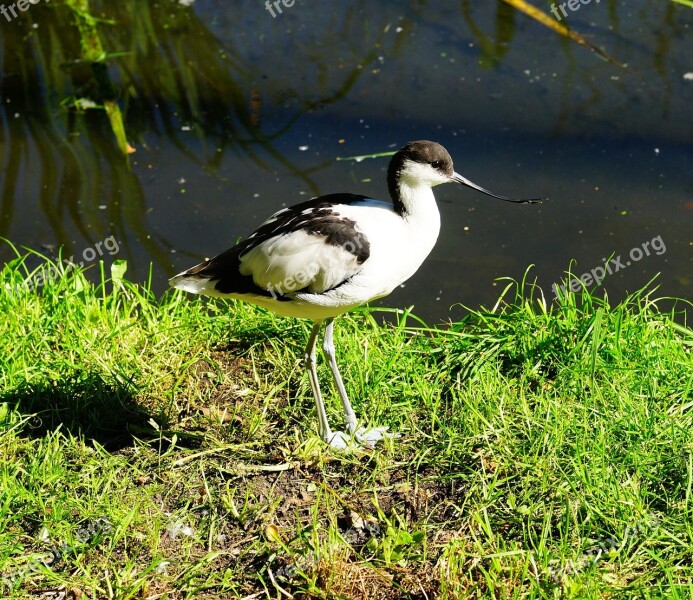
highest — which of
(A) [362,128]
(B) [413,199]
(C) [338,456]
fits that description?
(B) [413,199]

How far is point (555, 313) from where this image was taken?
170 inches

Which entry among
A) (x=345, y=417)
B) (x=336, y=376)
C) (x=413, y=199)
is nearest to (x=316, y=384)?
(x=336, y=376)

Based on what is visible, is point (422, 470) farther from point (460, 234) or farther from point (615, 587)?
point (460, 234)

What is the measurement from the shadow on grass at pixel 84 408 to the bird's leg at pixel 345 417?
2.52 feet

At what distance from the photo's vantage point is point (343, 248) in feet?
10.4

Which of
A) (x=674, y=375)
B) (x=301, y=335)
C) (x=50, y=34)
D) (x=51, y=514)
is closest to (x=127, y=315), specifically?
(x=301, y=335)

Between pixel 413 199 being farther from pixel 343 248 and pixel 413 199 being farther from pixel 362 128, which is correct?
pixel 362 128

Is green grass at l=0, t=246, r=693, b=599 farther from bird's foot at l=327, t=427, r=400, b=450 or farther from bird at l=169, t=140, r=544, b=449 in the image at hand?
bird at l=169, t=140, r=544, b=449

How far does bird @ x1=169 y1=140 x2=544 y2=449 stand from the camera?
3197 millimetres

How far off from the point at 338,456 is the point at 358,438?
0.12 m

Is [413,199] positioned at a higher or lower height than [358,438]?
higher

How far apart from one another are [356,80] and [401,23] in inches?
28.6

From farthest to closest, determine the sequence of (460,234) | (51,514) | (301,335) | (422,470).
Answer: (460,234), (301,335), (422,470), (51,514)

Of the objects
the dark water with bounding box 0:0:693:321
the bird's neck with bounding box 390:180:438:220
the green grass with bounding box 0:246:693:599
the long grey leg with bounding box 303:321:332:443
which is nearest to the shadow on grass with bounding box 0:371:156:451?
the green grass with bounding box 0:246:693:599
